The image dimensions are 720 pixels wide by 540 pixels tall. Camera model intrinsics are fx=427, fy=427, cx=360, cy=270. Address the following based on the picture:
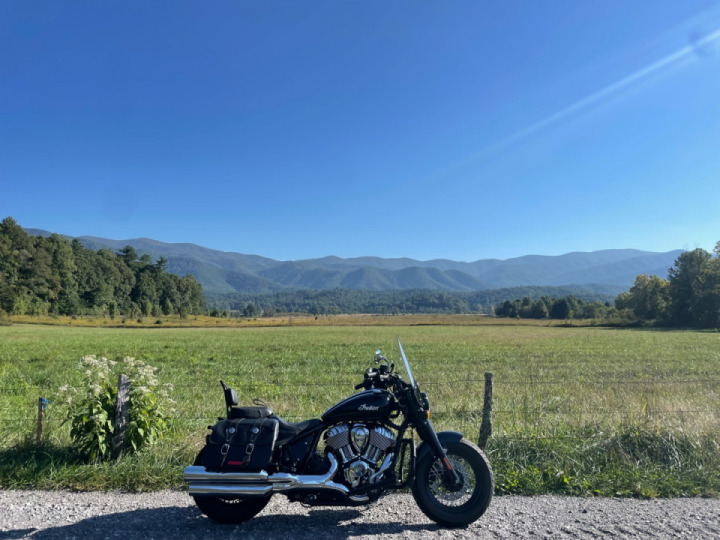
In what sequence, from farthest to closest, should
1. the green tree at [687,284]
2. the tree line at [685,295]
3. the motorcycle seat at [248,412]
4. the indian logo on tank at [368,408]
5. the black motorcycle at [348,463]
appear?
1. the green tree at [687,284]
2. the tree line at [685,295]
3. the motorcycle seat at [248,412]
4. the indian logo on tank at [368,408]
5. the black motorcycle at [348,463]

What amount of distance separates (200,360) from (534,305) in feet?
381

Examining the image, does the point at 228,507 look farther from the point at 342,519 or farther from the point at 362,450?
the point at 362,450

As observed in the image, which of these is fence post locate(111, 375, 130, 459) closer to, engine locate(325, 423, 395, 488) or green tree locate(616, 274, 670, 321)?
engine locate(325, 423, 395, 488)

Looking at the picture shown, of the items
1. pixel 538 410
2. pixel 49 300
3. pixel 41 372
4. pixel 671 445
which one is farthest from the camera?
pixel 49 300

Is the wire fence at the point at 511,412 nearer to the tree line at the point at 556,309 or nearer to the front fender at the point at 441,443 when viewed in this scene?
the front fender at the point at 441,443

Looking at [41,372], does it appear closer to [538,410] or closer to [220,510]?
[220,510]

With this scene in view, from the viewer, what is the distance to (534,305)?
403 ft

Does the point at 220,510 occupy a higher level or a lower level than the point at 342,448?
lower

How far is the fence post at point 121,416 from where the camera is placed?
5266 millimetres

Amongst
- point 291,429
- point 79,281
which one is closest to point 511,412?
point 291,429

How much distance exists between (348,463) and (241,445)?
1037 mm

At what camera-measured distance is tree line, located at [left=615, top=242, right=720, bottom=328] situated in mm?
65750

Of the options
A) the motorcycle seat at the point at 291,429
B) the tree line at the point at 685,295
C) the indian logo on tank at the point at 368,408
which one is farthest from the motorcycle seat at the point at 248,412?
the tree line at the point at 685,295

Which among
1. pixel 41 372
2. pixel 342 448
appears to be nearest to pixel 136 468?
pixel 342 448
